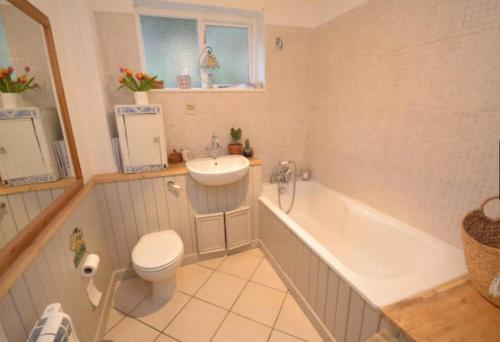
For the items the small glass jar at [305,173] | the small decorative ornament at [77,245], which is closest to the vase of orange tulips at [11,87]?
the small decorative ornament at [77,245]

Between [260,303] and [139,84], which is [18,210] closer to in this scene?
[139,84]

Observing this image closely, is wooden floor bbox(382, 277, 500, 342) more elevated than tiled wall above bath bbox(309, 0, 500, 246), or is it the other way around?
tiled wall above bath bbox(309, 0, 500, 246)

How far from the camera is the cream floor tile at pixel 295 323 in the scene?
1388mm

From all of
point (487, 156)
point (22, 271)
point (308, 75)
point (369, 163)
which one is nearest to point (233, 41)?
point (308, 75)

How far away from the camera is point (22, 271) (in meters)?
0.73

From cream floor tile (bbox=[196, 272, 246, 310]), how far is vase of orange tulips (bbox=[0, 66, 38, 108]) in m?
1.54

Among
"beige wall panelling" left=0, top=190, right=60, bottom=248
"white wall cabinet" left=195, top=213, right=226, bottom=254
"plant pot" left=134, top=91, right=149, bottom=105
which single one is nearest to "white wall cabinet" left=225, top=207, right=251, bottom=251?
"white wall cabinet" left=195, top=213, right=226, bottom=254

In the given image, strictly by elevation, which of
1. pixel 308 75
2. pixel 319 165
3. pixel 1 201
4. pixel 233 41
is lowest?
pixel 319 165

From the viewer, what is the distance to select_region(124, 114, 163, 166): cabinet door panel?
167 cm

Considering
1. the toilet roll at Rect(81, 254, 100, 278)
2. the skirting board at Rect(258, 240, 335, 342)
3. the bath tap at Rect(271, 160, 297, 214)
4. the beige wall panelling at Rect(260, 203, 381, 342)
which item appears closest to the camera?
the beige wall panelling at Rect(260, 203, 381, 342)

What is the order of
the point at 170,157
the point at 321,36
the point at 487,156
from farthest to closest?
the point at 321,36
the point at 170,157
the point at 487,156

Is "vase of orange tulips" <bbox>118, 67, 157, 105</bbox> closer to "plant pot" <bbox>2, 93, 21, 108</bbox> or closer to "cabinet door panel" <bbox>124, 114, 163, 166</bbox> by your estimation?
"cabinet door panel" <bbox>124, 114, 163, 166</bbox>

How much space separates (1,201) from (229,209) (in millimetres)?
1469

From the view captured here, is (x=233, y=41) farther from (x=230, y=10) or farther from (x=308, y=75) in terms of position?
(x=308, y=75)
